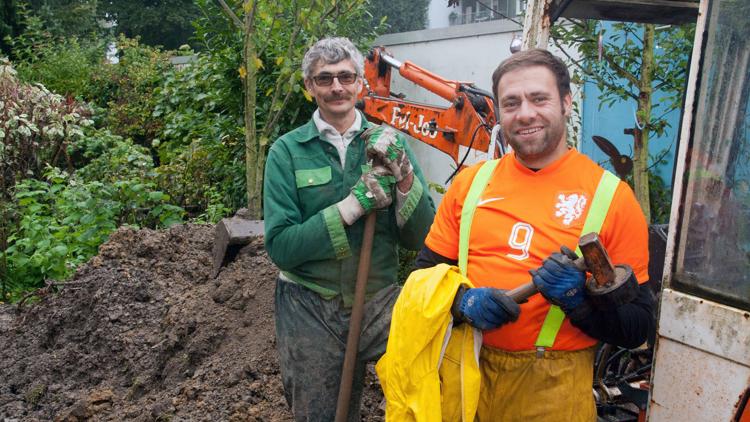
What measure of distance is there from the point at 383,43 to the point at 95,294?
6.01 meters

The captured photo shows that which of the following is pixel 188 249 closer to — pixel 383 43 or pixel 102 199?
pixel 102 199

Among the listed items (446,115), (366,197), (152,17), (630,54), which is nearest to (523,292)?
(366,197)

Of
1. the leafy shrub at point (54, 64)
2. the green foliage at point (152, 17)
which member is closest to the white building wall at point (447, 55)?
the leafy shrub at point (54, 64)

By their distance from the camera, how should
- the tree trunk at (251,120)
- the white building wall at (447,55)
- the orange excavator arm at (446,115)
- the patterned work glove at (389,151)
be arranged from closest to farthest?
the patterned work glove at (389,151)
the tree trunk at (251,120)
the orange excavator arm at (446,115)
the white building wall at (447,55)

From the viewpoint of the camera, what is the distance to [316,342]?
304cm

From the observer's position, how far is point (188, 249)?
20.9 feet

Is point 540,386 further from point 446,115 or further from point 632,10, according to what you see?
point 446,115

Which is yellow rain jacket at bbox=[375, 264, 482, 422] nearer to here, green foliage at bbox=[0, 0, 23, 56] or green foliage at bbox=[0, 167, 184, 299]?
green foliage at bbox=[0, 167, 184, 299]

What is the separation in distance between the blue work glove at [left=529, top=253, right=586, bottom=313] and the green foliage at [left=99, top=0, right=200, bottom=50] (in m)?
25.7

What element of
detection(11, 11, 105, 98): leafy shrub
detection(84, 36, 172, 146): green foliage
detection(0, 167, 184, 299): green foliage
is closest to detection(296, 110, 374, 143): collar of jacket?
detection(0, 167, 184, 299): green foliage

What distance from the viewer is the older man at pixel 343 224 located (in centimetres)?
295

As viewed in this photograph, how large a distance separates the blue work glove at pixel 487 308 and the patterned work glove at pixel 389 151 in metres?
0.82

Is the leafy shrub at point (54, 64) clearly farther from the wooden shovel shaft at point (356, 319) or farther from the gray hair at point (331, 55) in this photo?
the wooden shovel shaft at point (356, 319)

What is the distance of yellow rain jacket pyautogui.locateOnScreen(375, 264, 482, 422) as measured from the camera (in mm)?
2215
